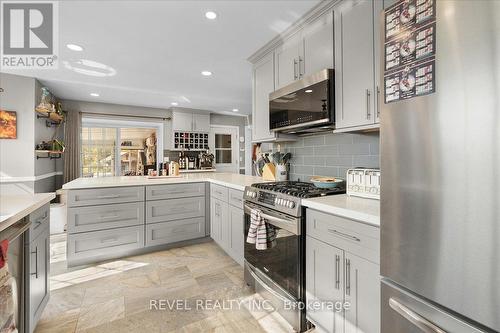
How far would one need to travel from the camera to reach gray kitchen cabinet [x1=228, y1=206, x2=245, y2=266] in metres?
2.42

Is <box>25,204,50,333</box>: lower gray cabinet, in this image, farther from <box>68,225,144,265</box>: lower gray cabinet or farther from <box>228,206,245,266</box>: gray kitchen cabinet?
<box>228,206,245,266</box>: gray kitchen cabinet

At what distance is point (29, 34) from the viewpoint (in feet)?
7.15

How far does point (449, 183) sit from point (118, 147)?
5.52 meters

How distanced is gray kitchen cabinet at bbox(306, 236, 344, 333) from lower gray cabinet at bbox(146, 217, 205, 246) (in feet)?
6.56

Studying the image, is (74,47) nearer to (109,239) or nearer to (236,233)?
(109,239)

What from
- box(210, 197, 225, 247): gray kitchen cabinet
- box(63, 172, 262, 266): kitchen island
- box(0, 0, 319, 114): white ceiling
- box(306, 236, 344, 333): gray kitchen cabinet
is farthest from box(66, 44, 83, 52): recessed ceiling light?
box(306, 236, 344, 333): gray kitchen cabinet

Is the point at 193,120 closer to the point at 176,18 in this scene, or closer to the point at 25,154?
the point at 25,154

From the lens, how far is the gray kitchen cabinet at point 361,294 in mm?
1152

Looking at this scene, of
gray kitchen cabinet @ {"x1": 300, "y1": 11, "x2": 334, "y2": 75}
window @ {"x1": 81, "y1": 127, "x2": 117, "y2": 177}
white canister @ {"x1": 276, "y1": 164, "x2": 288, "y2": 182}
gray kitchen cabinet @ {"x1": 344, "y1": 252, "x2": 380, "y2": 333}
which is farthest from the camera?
window @ {"x1": 81, "y1": 127, "x2": 117, "y2": 177}

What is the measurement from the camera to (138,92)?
4039 mm

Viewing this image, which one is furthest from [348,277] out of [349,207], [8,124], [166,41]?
[8,124]

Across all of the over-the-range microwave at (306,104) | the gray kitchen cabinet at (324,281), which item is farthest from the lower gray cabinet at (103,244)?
the gray kitchen cabinet at (324,281)

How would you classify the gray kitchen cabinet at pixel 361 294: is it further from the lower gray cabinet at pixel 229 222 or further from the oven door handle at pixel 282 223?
the lower gray cabinet at pixel 229 222

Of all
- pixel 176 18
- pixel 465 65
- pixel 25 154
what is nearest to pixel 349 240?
pixel 465 65
